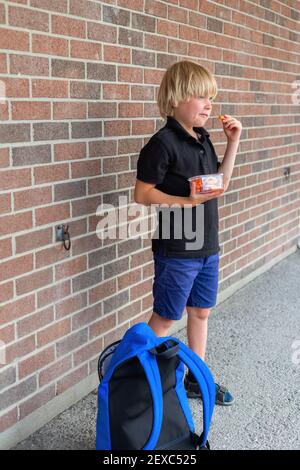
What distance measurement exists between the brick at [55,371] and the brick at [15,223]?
2.35 ft

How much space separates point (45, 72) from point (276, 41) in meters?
3.25

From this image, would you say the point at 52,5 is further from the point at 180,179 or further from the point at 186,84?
the point at 180,179

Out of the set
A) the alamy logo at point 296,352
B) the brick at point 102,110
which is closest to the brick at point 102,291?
the brick at point 102,110

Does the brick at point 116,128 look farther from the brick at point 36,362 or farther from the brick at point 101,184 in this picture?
the brick at point 36,362

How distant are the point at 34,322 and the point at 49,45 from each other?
4.02 feet

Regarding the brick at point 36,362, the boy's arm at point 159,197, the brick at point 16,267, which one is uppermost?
the boy's arm at point 159,197

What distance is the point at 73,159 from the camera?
283 cm

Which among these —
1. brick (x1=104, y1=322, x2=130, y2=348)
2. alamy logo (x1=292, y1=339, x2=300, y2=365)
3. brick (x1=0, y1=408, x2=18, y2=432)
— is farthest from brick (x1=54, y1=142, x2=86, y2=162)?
alamy logo (x1=292, y1=339, x2=300, y2=365)

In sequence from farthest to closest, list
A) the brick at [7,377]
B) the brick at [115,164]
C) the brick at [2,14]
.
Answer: the brick at [115,164] → the brick at [7,377] → the brick at [2,14]

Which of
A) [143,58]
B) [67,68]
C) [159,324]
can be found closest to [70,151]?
[67,68]

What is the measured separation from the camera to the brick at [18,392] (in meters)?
2.58

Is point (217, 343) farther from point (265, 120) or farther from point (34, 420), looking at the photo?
point (265, 120)

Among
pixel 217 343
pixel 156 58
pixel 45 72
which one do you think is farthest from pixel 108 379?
pixel 156 58

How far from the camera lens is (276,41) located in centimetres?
528
